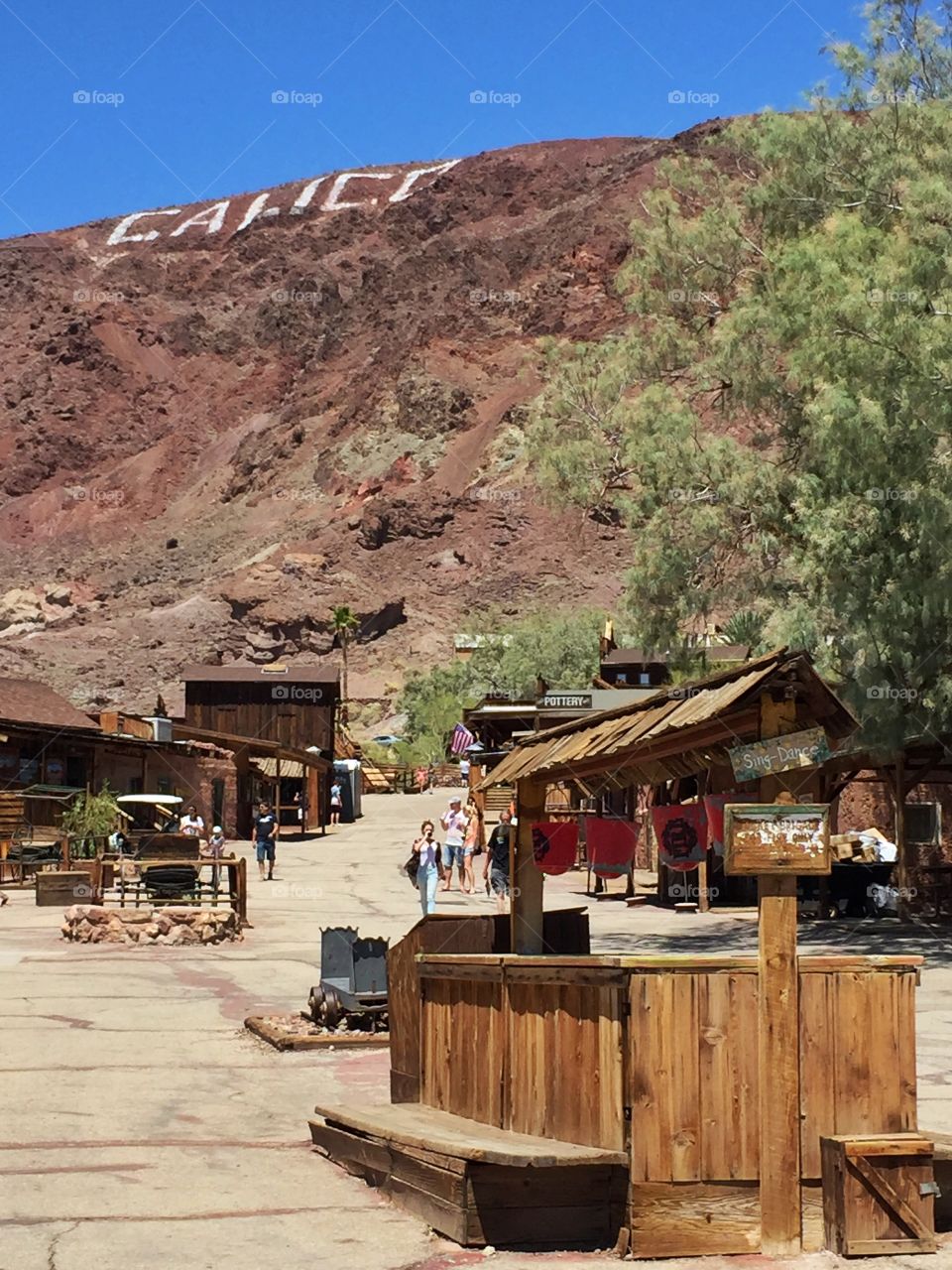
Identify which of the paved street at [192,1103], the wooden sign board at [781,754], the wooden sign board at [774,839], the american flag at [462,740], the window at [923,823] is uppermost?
the american flag at [462,740]

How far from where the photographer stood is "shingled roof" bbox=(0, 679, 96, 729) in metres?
39.5

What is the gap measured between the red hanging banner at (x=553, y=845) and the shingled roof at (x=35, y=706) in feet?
88.1

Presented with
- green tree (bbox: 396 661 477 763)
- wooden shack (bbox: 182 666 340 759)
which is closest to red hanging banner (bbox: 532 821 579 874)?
wooden shack (bbox: 182 666 340 759)

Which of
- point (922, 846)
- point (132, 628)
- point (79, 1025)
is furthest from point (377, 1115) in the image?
point (132, 628)

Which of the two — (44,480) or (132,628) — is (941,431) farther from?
(44,480)

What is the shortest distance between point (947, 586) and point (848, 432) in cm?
232

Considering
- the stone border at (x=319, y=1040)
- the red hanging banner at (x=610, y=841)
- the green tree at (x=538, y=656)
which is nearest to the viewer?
the stone border at (x=319, y=1040)

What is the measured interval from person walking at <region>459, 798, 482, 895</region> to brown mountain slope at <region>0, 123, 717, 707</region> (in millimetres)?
48894

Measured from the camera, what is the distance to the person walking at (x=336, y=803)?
1994 inches

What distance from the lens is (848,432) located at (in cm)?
1992

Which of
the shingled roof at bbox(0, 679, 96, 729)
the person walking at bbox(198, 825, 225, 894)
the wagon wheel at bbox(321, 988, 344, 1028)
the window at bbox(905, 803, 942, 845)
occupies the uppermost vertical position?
the shingled roof at bbox(0, 679, 96, 729)

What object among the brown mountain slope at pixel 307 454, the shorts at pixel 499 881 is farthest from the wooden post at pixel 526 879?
the brown mountain slope at pixel 307 454

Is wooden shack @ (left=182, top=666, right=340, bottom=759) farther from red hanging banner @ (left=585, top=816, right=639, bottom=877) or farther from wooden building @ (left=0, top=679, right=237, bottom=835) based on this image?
red hanging banner @ (left=585, top=816, right=639, bottom=877)

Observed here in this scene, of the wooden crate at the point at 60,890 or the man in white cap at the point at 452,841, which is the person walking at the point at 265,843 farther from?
the wooden crate at the point at 60,890
